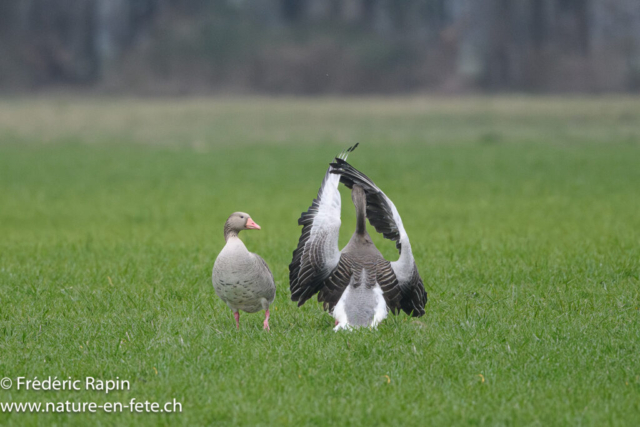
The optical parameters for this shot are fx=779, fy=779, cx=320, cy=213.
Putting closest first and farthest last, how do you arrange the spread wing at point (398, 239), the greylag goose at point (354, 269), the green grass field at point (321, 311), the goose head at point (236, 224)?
the green grass field at point (321, 311) → the greylag goose at point (354, 269) → the spread wing at point (398, 239) → the goose head at point (236, 224)

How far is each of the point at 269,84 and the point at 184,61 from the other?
10.9 meters

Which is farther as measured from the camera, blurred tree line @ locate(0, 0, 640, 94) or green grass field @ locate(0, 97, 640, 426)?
blurred tree line @ locate(0, 0, 640, 94)

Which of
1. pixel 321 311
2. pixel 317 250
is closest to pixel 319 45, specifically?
pixel 321 311

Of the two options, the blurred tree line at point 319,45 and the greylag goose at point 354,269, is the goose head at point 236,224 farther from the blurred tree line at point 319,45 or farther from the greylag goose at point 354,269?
the blurred tree line at point 319,45

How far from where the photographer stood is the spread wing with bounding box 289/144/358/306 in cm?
720

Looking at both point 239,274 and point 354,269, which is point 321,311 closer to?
A: point 354,269

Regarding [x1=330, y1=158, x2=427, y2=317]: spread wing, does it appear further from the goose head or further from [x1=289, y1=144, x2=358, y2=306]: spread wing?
the goose head

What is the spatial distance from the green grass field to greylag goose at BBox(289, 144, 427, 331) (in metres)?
0.26

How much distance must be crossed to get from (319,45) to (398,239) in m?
75.6

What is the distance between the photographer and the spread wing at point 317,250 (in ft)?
23.6

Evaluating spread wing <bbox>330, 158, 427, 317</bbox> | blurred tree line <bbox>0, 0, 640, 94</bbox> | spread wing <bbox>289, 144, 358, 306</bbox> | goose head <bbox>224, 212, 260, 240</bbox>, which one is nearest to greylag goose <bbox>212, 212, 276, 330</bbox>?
goose head <bbox>224, 212, 260, 240</bbox>

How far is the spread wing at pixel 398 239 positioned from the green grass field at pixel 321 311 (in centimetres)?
30

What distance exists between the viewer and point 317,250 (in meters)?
7.22

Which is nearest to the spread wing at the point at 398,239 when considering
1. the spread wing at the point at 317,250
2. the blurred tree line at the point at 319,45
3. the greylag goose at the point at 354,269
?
the greylag goose at the point at 354,269
